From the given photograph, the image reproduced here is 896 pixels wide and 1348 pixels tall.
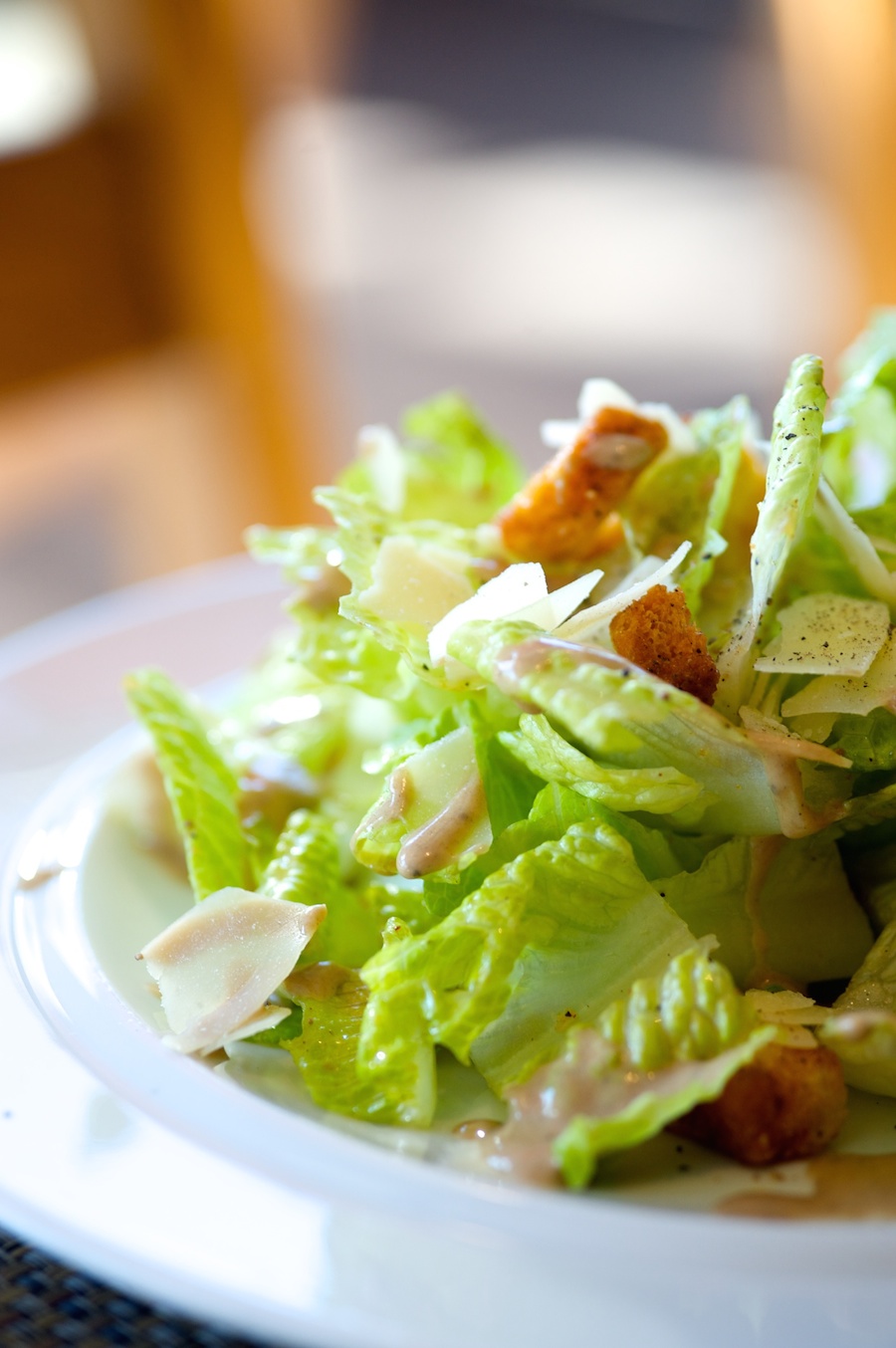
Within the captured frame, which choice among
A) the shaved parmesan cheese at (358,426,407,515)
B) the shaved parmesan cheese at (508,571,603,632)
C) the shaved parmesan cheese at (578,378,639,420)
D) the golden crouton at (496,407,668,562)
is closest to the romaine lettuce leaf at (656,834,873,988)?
the shaved parmesan cheese at (508,571,603,632)

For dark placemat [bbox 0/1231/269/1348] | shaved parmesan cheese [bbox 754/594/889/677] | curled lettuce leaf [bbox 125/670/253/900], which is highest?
shaved parmesan cheese [bbox 754/594/889/677]

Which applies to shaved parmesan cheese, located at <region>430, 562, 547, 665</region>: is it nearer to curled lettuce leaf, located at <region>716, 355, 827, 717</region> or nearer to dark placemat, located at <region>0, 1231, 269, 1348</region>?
curled lettuce leaf, located at <region>716, 355, 827, 717</region>

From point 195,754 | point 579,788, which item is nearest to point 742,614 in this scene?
point 579,788

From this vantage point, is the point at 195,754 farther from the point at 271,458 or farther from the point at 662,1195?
the point at 271,458

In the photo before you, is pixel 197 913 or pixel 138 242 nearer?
pixel 197 913

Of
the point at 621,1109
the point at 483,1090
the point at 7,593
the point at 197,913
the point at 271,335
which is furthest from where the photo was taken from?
the point at 271,335

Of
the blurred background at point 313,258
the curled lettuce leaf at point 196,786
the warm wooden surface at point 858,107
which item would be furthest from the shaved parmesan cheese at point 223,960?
the warm wooden surface at point 858,107
